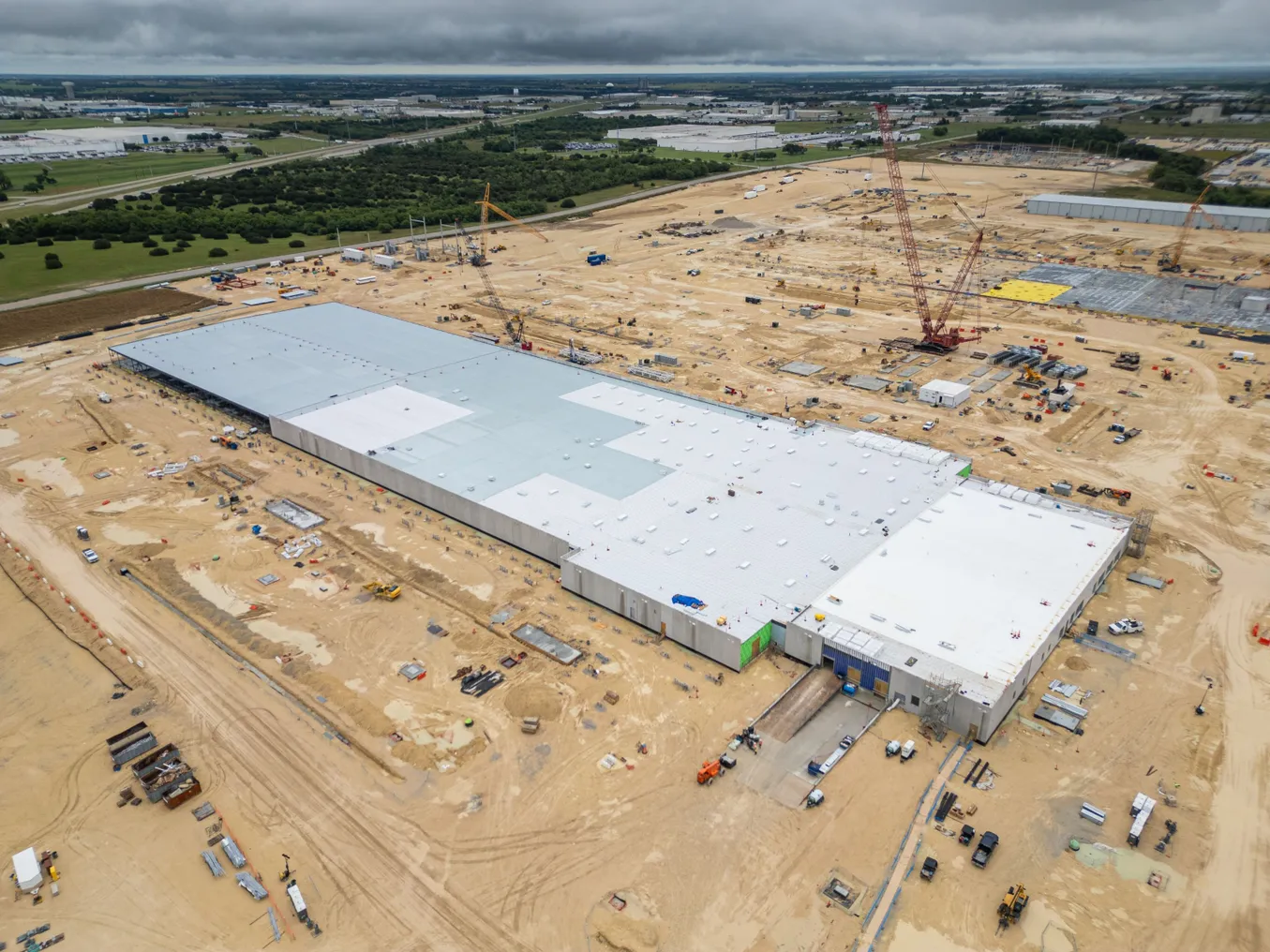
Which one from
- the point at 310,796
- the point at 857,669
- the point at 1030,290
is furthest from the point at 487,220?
the point at 310,796

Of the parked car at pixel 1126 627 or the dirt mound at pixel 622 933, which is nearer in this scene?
the dirt mound at pixel 622 933

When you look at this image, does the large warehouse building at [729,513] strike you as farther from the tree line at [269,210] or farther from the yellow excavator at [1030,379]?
the tree line at [269,210]

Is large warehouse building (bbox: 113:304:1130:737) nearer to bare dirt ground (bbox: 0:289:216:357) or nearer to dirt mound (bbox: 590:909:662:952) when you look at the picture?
dirt mound (bbox: 590:909:662:952)

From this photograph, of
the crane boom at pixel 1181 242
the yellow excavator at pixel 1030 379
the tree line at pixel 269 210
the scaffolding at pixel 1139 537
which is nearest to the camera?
the scaffolding at pixel 1139 537

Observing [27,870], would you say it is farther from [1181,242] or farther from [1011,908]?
[1181,242]

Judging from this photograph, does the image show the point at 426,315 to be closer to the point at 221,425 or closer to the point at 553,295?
the point at 553,295

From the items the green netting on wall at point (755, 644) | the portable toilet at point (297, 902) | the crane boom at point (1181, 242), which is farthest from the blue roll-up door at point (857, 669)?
the crane boom at point (1181, 242)
